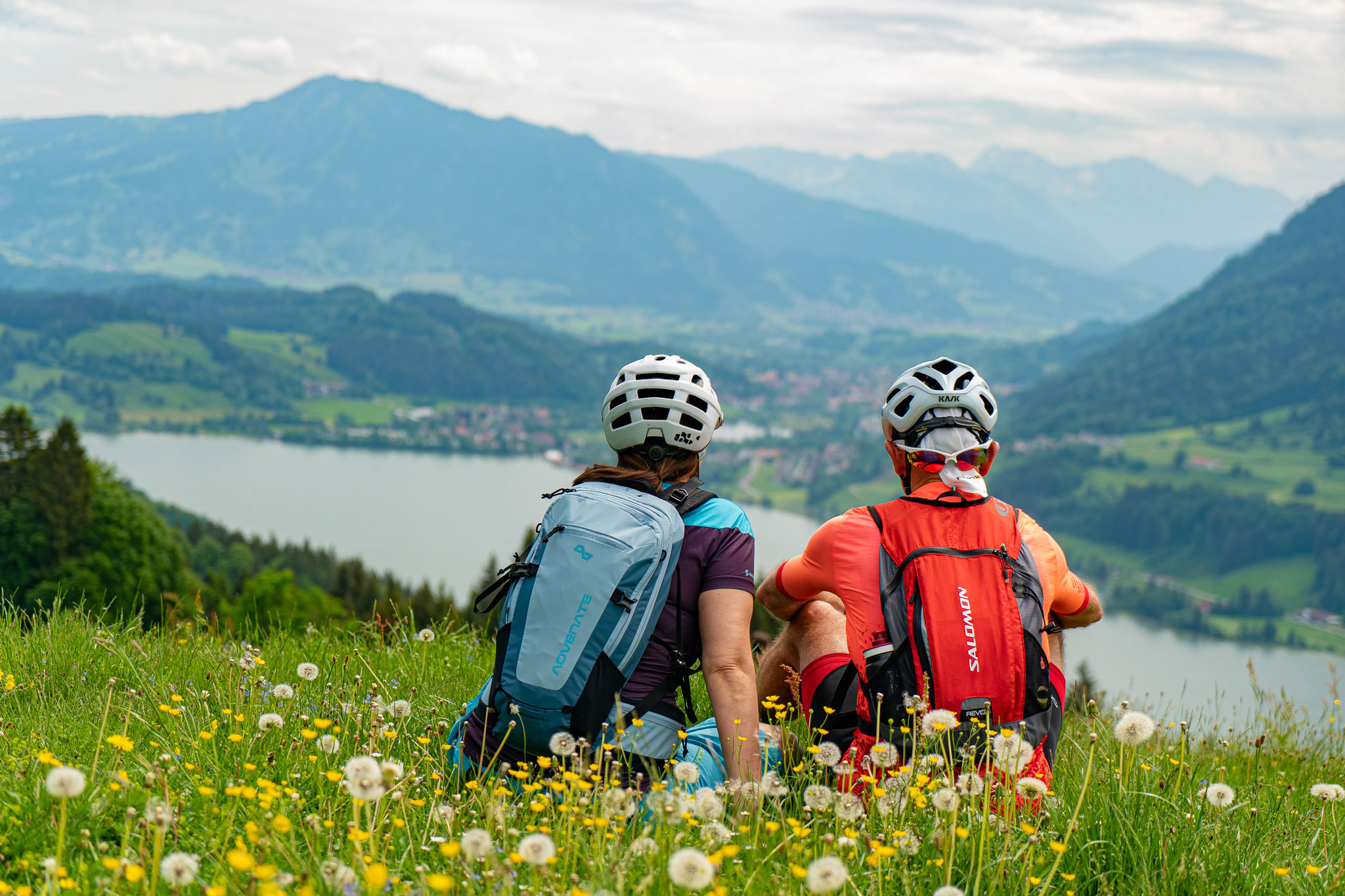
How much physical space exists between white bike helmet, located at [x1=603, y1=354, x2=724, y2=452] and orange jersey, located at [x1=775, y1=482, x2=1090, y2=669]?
0.64m

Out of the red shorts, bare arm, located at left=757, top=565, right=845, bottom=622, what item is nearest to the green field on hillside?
the red shorts

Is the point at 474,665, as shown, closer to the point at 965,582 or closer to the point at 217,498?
the point at 965,582

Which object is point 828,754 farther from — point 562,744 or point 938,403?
point 938,403

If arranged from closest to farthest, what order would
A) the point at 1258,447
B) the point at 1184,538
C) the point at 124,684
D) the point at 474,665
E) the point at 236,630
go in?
the point at 124,684 → the point at 474,665 → the point at 236,630 → the point at 1184,538 → the point at 1258,447

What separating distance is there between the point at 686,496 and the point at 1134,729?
66.1 inches

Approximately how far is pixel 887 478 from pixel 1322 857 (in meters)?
168

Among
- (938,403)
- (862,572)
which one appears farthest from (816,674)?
(938,403)

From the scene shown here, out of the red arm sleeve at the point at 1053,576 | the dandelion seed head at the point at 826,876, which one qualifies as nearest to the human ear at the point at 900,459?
the red arm sleeve at the point at 1053,576

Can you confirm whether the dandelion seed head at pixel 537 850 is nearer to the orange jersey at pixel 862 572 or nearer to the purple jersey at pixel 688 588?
the purple jersey at pixel 688 588

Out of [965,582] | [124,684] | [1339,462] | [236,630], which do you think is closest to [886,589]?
[965,582]

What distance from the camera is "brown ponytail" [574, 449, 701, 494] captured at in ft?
12.4

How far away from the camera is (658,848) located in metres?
2.44

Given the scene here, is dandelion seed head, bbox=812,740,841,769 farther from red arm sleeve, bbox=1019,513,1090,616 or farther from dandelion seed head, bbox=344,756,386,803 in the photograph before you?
dandelion seed head, bbox=344,756,386,803

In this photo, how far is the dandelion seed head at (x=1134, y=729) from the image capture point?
2736 millimetres
